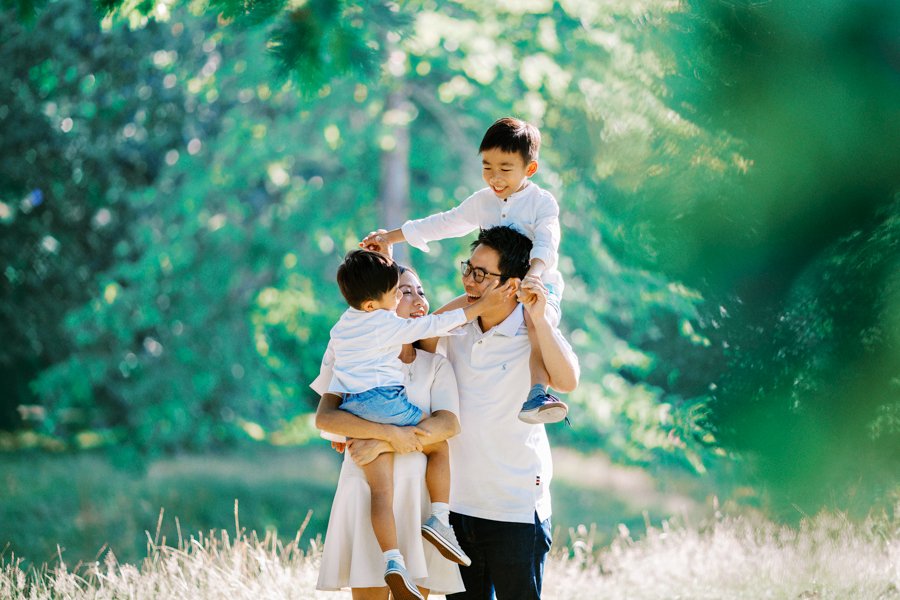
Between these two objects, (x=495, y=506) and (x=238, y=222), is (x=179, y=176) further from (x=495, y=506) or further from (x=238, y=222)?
(x=495, y=506)

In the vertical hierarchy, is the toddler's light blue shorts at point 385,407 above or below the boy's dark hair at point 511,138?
below

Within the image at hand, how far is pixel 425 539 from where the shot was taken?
3305 millimetres

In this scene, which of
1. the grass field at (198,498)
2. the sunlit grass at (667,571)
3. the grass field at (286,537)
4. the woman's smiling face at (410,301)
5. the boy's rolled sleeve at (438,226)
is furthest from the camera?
the grass field at (198,498)

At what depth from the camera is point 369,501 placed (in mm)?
3318

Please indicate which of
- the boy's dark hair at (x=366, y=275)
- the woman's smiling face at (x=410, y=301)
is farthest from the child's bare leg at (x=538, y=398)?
the boy's dark hair at (x=366, y=275)

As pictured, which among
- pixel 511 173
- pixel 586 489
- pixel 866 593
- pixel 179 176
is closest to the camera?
pixel 511 173

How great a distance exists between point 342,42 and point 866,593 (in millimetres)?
3558

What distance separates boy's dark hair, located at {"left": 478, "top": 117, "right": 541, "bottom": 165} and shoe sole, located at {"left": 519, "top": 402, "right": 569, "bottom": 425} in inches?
38.9

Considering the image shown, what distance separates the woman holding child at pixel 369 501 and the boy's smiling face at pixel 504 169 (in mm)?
796

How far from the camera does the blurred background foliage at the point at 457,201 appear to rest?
168 inches

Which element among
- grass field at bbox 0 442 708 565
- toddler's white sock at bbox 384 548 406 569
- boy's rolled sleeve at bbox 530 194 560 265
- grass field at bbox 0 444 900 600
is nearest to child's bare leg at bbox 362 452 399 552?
toddler's white sock at bbox 384 548 406 569

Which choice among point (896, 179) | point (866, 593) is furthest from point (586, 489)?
point (896, 179)

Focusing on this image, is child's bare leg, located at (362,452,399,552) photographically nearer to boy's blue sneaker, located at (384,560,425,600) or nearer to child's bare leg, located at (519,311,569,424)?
boy's blue sneaker, located at (384,560,425,600)

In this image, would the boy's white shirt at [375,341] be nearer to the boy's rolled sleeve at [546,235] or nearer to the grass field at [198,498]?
the boy's rolled sleeve at [546,235]
